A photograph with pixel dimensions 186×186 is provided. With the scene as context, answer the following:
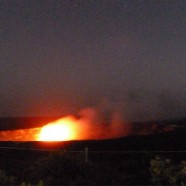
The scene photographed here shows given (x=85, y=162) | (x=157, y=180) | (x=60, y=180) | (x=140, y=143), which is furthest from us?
(x=140, y=143)

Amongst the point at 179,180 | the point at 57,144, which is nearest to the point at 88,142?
the point at 57,144

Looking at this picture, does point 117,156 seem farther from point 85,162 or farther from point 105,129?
point 105,129

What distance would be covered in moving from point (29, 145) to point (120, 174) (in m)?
16.5

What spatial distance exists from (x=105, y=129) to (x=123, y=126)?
118 inches

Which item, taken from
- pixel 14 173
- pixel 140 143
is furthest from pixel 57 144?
pixel 14 173

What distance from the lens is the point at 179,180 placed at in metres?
16.0

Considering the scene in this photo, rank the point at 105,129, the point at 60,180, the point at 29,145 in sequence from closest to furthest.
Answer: the point at 60,180 → the point at 29,145 → the point at 105,129

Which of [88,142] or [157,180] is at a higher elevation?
[88,142]

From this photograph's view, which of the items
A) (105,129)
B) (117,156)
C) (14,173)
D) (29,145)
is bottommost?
(14,173)

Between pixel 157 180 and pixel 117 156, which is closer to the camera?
pixel 157 180

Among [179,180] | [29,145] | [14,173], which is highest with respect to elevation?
[29,145]

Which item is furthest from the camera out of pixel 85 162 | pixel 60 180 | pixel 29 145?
pixel 29 145

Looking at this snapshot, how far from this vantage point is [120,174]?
17.5 m

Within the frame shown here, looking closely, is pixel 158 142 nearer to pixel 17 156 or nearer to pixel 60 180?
pixel 17 156
